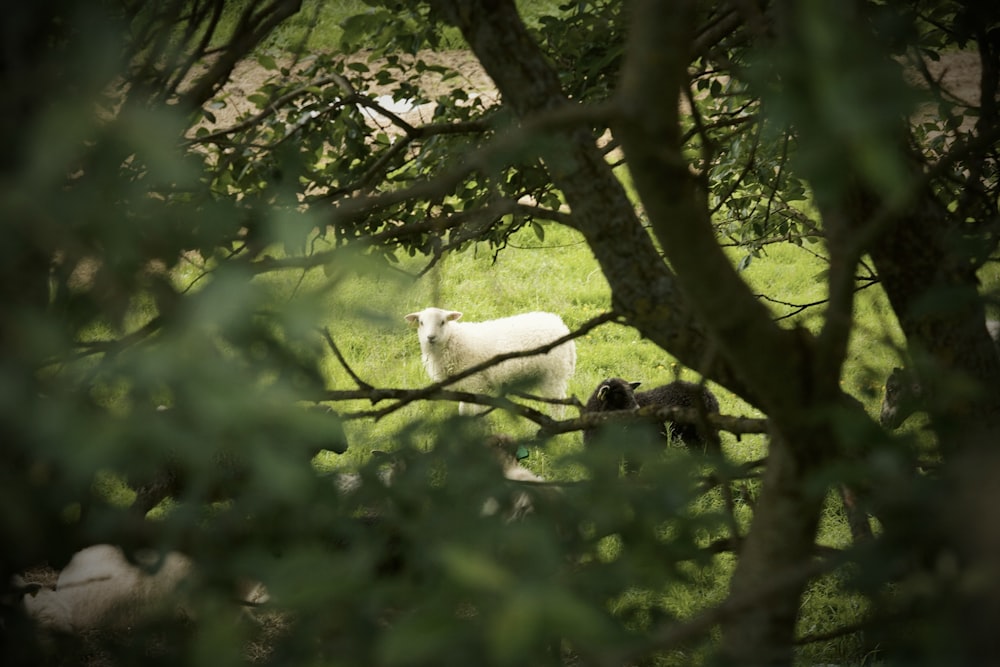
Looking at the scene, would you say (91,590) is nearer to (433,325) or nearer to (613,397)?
(433,325)

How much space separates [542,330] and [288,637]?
5.67 meters

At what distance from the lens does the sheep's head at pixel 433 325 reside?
6245 mm

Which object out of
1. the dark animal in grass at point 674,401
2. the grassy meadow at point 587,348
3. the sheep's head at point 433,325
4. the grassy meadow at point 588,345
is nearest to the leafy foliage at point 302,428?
the grassy meadow at point 588,345

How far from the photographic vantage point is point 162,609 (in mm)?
1042

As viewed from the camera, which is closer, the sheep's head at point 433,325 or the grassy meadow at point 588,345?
the grassy meadow at point 588,345

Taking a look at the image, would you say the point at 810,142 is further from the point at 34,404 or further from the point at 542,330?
the point at 542,330

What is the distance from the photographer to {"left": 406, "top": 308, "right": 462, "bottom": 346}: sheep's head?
6.24 metres

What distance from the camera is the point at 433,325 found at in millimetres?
6254

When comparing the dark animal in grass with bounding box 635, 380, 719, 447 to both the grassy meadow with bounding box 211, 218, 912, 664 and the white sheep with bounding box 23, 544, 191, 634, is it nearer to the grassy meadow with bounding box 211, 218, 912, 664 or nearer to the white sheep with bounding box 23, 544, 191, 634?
the grassy meadow with bounding box 211, 218, 912, 664

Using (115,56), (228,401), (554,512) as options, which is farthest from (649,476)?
(115,56)

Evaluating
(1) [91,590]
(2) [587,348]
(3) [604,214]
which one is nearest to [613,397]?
(2) [587,348]

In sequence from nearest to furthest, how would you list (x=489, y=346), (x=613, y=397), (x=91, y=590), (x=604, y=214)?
1. (x=604, y=214)
2. (x=91, y=590)
3. (x=613, y=397)
4. (x=489, y=346)

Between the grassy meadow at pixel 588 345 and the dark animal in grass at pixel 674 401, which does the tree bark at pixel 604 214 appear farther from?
the dark animal in grass at pixel 674 401

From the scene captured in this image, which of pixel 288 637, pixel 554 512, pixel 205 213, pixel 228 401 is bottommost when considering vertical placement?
pixel 288 637
